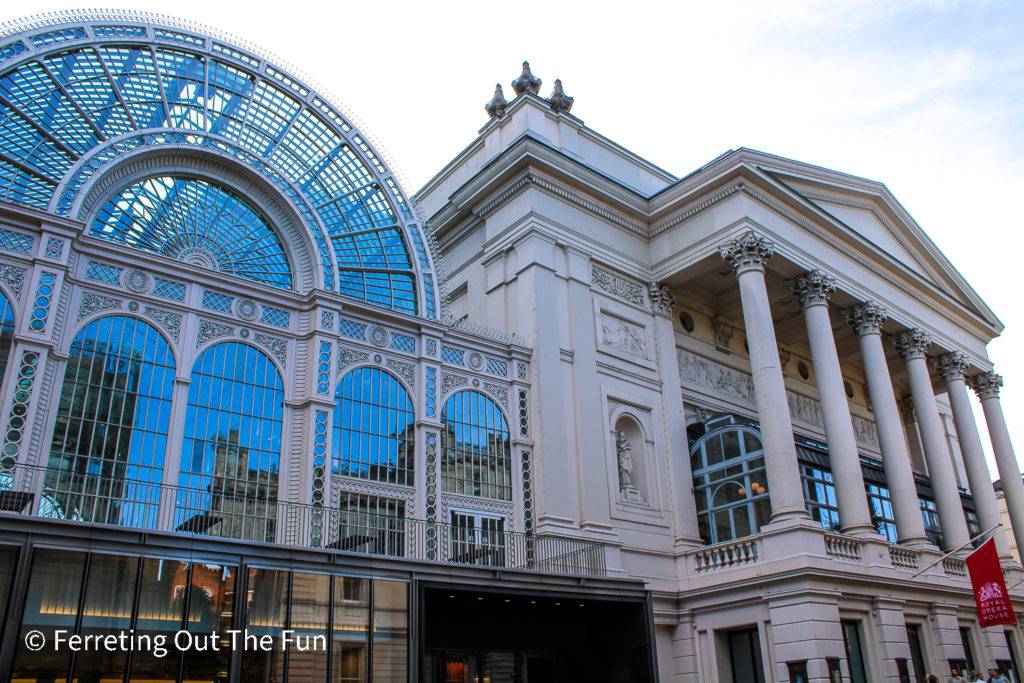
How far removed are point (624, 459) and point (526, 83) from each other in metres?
12.9

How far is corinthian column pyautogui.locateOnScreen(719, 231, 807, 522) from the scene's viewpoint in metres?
20.4

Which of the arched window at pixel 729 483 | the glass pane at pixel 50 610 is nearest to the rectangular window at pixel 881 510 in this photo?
the arched window at pixel 729 483

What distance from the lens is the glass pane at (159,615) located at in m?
12.3

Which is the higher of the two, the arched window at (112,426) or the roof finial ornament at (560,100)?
the roof finial ornament at (560,100)

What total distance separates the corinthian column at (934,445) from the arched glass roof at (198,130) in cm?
1709

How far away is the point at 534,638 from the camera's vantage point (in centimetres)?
1869

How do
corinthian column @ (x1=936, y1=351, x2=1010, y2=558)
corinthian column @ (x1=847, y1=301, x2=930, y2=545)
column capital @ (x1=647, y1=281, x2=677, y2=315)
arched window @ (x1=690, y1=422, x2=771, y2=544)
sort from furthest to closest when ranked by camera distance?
corinthian column @ (x1=936, y1=351, x2=1010, y2=558), column capital @ (x1=647, y1=281, x2=677, y2=315), corinthian column @ (x1=847, y1=301, x2=930, y2=545), arched window @ (x1=690, y1=422, x2=771, y2=544)

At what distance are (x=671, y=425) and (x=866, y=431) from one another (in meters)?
13.3

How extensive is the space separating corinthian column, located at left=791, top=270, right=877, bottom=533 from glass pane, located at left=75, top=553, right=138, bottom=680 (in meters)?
17.0

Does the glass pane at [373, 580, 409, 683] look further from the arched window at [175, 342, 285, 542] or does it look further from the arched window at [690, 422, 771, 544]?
the arched window at [690, 422, 771, 544]

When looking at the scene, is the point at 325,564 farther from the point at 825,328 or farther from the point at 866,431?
the point at 866,431

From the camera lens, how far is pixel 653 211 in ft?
85.1

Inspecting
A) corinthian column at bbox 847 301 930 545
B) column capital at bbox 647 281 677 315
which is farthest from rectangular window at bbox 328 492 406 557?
corinthian column at bbox 847 301 930 545

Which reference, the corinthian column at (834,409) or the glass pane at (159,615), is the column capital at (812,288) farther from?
the glass pane at (159,615)
